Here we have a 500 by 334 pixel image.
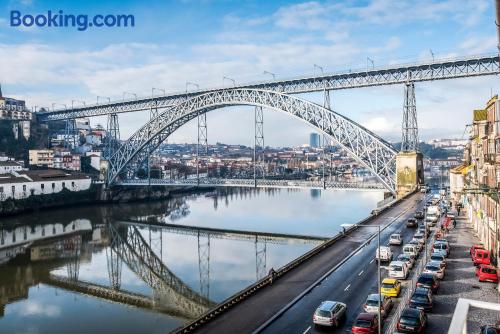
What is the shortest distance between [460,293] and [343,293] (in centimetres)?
496

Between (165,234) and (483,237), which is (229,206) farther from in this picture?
(483,237)

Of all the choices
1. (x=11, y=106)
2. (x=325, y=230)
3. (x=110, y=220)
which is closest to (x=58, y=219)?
(x=110, y=220)

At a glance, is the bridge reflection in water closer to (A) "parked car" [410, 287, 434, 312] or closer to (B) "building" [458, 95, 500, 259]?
(A) "parked car" [410, 287, 434, 312]

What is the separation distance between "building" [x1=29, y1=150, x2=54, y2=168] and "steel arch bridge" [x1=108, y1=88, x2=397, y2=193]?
27.9 meters

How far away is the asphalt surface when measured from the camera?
55.3 ft

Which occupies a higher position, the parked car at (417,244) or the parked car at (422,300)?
the parked car at (417,244)

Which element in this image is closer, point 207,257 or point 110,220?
point 207,257

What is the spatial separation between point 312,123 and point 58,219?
114 ft

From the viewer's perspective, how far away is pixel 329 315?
53.4 ft

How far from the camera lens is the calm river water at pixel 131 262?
2495 cm

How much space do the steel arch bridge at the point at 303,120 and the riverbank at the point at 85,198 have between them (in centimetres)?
1239

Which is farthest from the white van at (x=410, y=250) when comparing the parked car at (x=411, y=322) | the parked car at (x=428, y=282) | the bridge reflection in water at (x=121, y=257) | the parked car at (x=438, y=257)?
the parked car at (x=411, y=322)

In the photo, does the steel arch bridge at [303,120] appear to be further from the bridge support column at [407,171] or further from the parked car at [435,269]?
the parked car at [435,269]

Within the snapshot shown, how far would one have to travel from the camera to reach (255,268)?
33.7 metres
